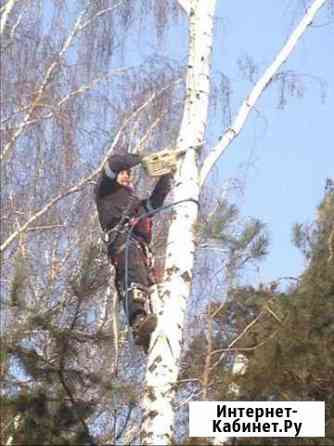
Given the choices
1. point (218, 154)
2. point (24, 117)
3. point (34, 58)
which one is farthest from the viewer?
point (34, 58)

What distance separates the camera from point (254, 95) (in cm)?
601

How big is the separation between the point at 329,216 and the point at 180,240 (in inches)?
48.9

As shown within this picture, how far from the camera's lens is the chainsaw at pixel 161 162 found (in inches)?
217

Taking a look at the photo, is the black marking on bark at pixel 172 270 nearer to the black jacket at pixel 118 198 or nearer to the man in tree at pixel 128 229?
the man in tree at pixel 128 229

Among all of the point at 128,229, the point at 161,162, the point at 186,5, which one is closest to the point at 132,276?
the point at 128,229

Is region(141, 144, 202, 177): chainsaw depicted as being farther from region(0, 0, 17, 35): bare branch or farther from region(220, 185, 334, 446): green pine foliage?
region(0, 0, 17, 35): bare branch

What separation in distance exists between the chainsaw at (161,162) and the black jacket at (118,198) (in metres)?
0.21

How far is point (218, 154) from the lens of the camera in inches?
224

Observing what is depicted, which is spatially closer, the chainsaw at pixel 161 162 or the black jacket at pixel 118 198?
the chainsaw at pixel 161 162

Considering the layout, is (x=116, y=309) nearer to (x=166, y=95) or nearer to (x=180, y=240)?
(x=180, y=240)

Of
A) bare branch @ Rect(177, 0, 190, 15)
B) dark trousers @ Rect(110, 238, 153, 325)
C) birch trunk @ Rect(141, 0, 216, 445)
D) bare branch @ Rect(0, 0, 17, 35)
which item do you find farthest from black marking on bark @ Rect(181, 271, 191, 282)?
bare branch @ Rect(0, 0, 17, 35)

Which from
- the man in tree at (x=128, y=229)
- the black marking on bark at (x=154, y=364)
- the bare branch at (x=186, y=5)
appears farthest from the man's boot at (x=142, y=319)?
the bare branch at (x=186, y=5)

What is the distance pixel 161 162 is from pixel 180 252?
0.58 meters

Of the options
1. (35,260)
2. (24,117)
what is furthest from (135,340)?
(35,260)
